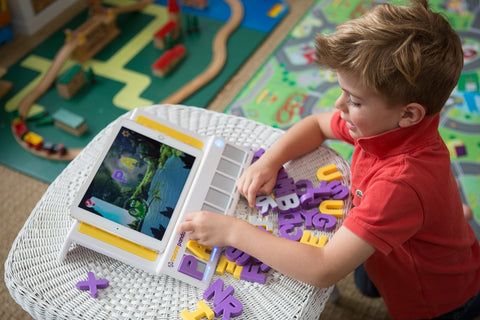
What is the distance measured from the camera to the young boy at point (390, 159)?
0.63 metres

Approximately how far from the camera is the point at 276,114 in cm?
150

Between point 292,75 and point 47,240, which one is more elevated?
point 47,240

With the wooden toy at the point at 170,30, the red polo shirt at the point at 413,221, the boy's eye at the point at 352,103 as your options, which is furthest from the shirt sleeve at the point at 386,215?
the wooden toy at the point at 170,30

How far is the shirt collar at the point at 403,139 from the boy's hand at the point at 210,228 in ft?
0.76

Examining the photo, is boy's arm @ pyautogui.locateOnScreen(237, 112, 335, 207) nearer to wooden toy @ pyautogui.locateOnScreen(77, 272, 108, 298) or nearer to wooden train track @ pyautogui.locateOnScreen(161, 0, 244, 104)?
wooden toy @ pyautogui.locateOnScreen(77, 272, 108, 298)

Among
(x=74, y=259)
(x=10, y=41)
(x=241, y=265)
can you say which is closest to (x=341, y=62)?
(x=241, y=265)

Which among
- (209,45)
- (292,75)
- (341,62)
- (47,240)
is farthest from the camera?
(209,45)

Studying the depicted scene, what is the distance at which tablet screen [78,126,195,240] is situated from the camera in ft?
2.37

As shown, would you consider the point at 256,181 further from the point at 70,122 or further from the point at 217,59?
the point at 217,59

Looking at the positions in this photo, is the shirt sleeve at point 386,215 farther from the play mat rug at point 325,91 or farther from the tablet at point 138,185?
the play mat rug at point 325,91

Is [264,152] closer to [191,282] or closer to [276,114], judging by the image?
[191,282]

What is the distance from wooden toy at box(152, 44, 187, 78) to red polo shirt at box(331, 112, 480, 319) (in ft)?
2.96

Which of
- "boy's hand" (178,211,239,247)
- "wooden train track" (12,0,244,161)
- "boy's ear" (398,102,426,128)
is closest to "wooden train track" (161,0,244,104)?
"wooden train track" (12,0,244,161)

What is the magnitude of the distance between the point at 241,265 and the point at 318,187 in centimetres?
20
